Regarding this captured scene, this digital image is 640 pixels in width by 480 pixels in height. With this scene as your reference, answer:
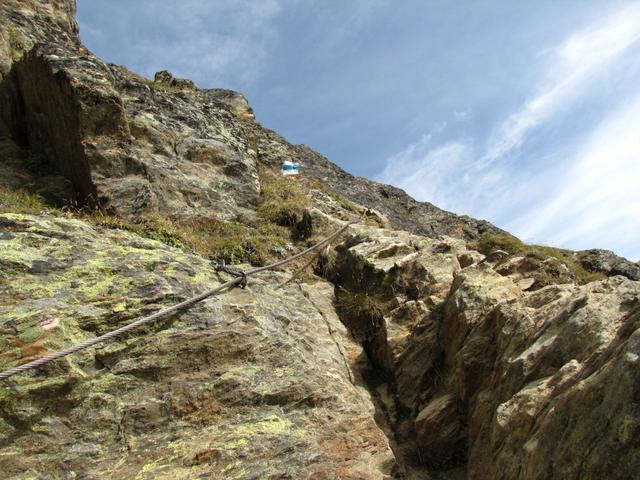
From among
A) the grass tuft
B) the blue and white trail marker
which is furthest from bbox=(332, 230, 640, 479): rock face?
the blue and white trail marker

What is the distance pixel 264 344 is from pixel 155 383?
64.9 inches

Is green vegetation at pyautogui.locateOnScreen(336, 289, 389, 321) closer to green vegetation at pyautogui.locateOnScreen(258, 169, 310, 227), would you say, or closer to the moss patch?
green vegetation at pyautogui.locateOnScreen(258, 169, 310, 227)

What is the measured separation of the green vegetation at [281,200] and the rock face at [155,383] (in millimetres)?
6743

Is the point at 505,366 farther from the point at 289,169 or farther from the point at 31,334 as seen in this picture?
the point at 289,169

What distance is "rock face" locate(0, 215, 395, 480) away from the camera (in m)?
6.01

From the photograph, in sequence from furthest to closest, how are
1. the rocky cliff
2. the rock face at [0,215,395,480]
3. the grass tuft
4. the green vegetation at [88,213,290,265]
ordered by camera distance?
the green vegetation at [88,213,290,265]
the grass tuft
the rock face at [0,215,395,480]
the rocky cliff

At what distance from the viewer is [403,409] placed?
8.55m

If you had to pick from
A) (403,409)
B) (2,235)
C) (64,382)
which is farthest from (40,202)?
(403,409)

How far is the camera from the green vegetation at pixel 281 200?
50.8 feet

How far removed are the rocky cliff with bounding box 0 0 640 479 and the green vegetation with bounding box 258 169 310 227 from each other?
1781 millimetres

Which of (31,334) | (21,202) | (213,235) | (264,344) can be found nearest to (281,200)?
(213,235)

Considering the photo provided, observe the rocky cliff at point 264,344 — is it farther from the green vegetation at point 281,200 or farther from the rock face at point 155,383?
the green vegetation at point 281,200

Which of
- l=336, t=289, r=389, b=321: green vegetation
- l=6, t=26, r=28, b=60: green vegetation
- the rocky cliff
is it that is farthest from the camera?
l=6, t=26, r=28, b=60: green vegetation

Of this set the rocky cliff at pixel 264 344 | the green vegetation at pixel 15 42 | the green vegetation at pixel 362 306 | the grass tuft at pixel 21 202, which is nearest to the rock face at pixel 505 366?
the rocky cliff at pixel 264 344
